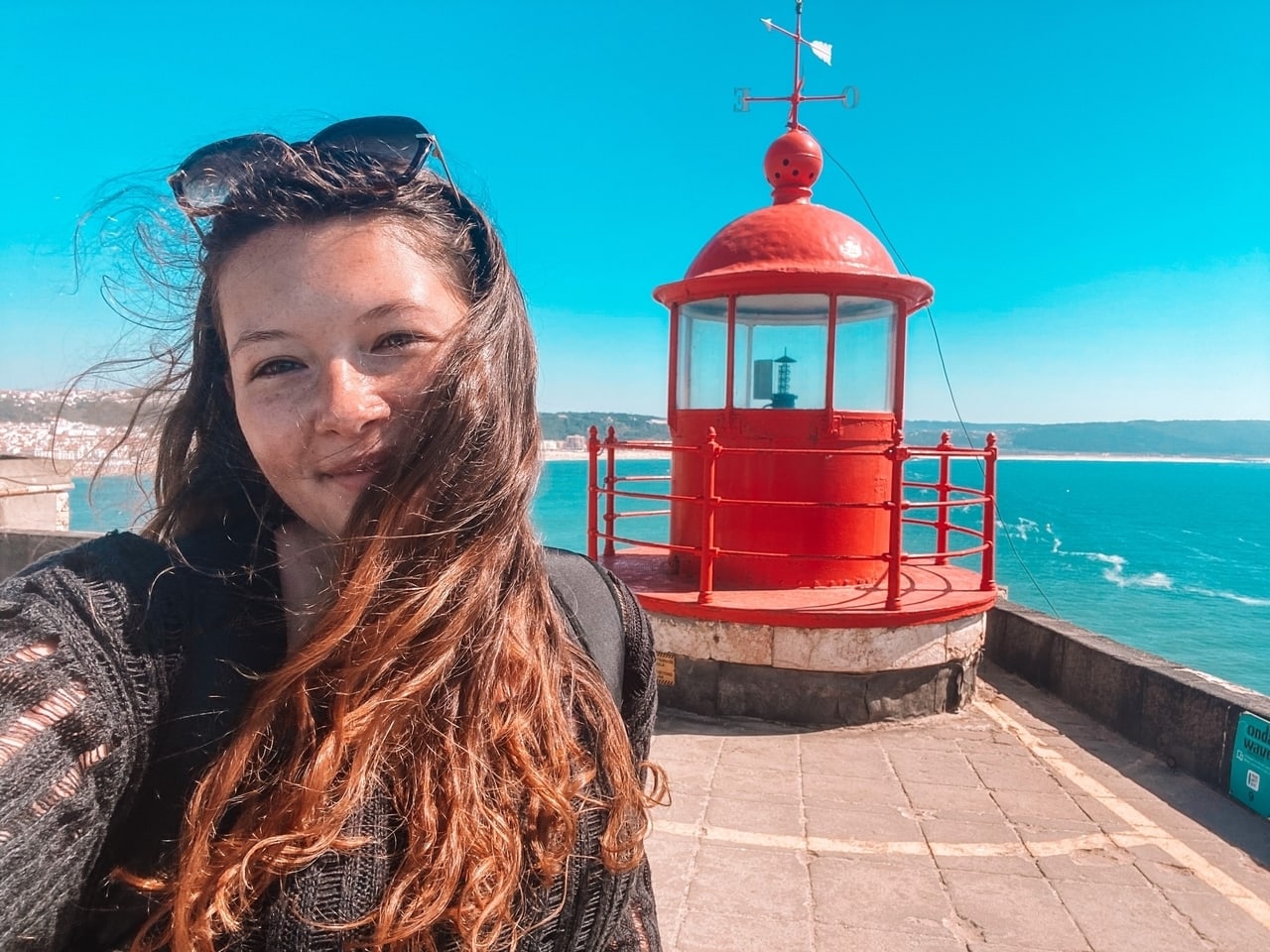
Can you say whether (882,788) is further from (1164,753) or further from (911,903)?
(1164,753)

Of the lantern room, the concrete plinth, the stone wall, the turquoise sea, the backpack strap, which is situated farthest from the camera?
the turquoise sea

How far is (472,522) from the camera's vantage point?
1.07 meters

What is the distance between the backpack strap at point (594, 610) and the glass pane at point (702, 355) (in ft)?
15.3

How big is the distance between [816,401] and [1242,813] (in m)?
3.48

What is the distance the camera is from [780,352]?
593 centimetres

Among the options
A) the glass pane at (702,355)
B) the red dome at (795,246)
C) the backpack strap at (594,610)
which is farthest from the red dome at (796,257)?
the backpack strap at (594,610)

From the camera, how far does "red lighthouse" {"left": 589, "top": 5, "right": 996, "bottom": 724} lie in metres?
5.15

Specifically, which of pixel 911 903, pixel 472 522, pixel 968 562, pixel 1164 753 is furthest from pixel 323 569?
pixel 968 562

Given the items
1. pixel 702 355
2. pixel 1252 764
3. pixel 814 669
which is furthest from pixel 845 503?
pixel 1252 764

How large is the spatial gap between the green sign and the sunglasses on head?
4940mm

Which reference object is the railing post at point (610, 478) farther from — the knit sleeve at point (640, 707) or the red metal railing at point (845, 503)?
the knit sleeve at point (640, 707)

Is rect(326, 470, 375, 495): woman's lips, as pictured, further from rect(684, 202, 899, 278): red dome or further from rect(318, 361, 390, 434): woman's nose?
rect(684, 202, 899, 278): red dome

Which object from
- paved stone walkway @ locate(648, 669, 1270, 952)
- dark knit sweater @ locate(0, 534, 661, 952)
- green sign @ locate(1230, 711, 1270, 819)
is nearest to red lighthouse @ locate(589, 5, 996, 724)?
paved stone walkway @ locate(648, 669, 1270, 952)

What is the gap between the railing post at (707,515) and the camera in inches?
200
